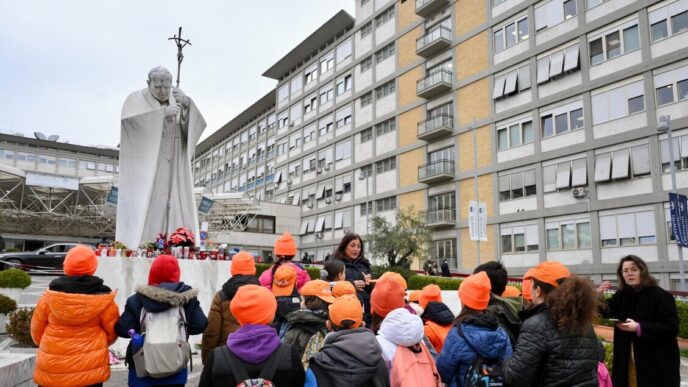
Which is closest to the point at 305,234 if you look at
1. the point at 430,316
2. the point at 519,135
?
the point at 519,135

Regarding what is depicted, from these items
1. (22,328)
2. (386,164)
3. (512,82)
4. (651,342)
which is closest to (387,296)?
(651,342)

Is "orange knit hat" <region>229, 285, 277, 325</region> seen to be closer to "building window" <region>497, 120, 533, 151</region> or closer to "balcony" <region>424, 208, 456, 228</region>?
"building window" <region>497, 120, 533, 151</region>

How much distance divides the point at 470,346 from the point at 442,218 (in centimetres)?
2951

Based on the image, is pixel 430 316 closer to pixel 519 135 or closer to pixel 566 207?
pixel 566 207

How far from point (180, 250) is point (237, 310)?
616 cm

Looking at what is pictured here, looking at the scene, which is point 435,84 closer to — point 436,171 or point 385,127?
point 436,171

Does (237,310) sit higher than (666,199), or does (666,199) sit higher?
(666,199)

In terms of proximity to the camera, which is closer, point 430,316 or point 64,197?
point 430,316

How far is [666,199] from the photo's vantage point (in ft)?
71.7

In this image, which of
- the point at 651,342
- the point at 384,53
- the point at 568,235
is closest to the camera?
the point at 651,342

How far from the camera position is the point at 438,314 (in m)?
4.26

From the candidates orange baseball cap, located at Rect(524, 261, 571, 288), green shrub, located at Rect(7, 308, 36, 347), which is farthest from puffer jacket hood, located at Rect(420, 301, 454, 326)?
green shrub, located at Rect(7, 308, 36, 347)

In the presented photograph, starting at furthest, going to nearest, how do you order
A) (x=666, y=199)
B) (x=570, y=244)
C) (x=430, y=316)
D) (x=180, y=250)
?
1. (x=570, y=244)
2. (x=666, y=199)
3. (x=180, y=250)
4. (x=430, y=316)

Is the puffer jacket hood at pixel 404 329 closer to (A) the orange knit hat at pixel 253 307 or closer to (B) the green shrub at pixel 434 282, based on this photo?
(A) the orange knit hat at pixel 253 307
